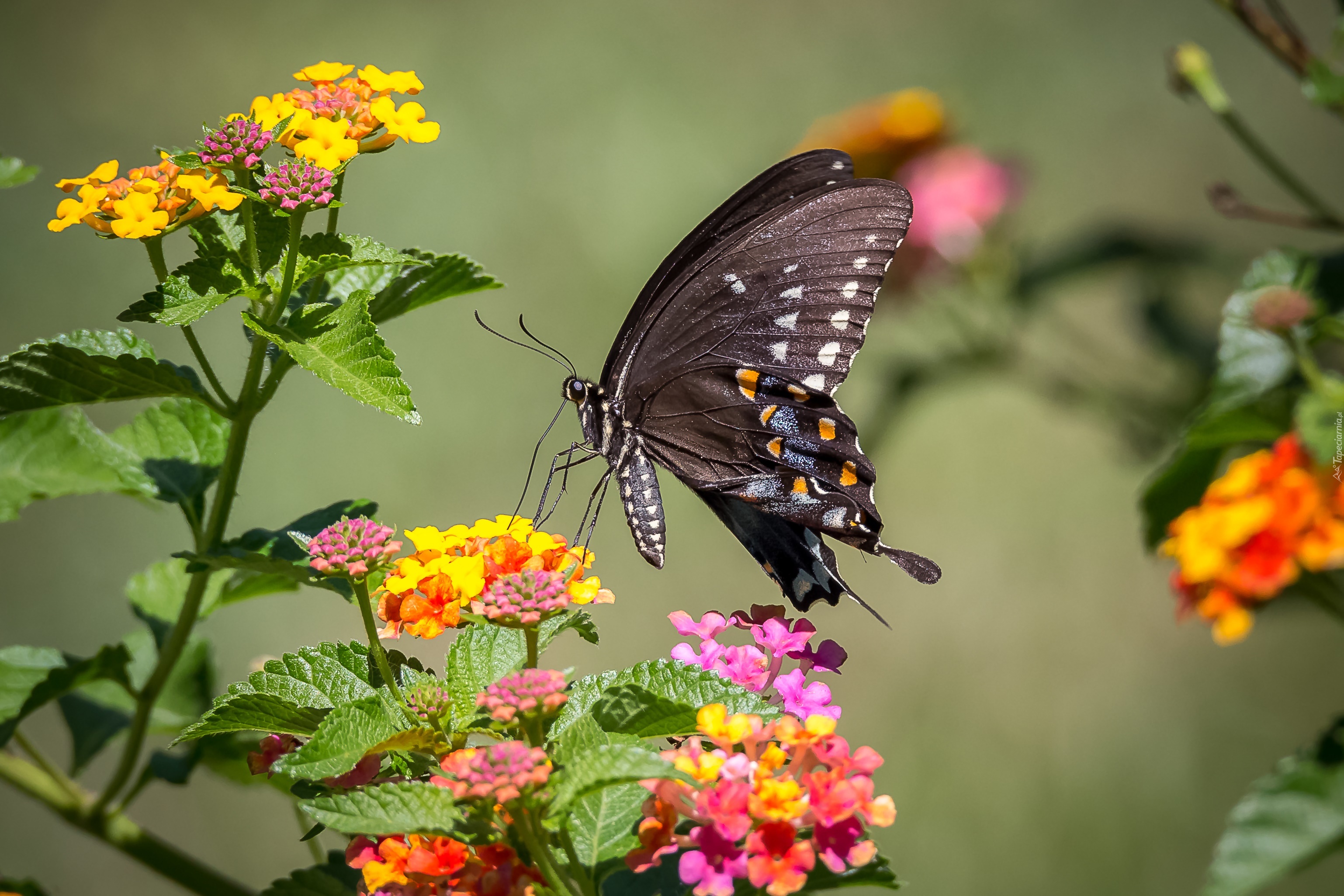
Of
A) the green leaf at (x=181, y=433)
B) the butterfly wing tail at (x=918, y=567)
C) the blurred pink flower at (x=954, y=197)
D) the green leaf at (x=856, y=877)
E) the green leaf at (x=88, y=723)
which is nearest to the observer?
the green leaf at (x=856, y=877)

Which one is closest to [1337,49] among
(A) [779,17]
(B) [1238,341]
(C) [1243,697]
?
(B) [1238,341]

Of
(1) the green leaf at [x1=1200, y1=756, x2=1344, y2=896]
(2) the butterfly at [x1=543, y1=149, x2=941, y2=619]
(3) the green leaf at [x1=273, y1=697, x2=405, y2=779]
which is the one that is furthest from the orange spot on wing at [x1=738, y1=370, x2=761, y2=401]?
(1) the green leaf at [x1=1200, y1=756, x2=1344, y2=896]

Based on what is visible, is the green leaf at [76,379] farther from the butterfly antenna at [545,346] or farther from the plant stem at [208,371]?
the butterfly antenna at [545,346]

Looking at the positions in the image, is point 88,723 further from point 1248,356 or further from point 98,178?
point 1248,356

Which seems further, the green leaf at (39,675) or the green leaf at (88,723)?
the green leaf at (88,723)

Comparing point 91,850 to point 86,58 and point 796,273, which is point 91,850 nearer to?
point 796,273

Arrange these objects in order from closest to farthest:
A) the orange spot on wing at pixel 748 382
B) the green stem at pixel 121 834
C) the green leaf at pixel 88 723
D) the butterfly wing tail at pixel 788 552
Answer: the green stem at pixel 121 834
the green leaf at pixel 88 723
the butterfly wing tail at pixel 788 552
the orange spot on wing at pixel 748 382

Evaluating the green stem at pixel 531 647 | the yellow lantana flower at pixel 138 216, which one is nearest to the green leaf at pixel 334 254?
the yellow lantana flower at pixel 138 216

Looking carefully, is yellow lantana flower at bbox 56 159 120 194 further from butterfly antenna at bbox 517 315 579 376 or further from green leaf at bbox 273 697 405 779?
butterfly antenna at bbox 517 315 579 376
